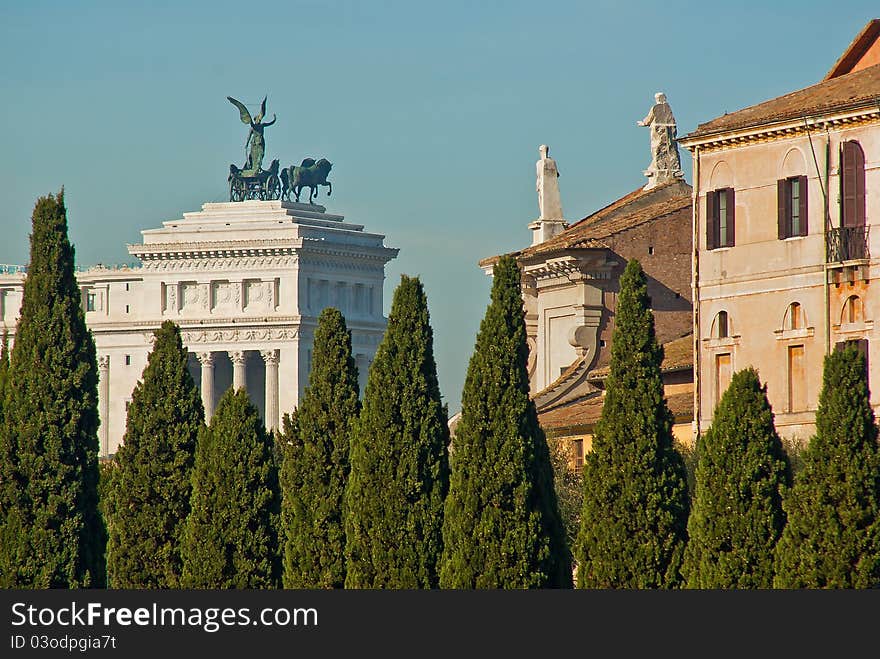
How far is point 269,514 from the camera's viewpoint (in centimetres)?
5847

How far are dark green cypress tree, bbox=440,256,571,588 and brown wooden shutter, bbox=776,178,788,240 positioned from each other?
12.8 metres

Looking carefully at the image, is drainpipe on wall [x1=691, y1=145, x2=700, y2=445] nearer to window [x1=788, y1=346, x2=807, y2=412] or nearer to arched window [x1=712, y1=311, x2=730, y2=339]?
arched window [x1=712, y1=311, x2=730, y2=339]

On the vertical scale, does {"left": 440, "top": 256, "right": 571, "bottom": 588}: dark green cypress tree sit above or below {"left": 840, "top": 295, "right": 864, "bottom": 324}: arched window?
below

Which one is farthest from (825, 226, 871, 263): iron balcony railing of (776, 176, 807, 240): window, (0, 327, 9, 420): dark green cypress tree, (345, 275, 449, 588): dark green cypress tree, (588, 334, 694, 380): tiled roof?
(0, 327, 9, 420): dark green cypress tree

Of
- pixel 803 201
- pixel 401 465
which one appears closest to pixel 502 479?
pixel 401 465

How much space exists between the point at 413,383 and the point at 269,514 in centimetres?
411

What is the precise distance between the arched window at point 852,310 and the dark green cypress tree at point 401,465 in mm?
11809

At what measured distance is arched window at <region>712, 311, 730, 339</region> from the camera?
69.2 metres

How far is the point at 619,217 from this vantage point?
90.9m

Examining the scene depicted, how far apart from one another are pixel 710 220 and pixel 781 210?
2975mm

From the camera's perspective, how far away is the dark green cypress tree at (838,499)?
1941 inches

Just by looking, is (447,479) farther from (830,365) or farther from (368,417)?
(830,365)

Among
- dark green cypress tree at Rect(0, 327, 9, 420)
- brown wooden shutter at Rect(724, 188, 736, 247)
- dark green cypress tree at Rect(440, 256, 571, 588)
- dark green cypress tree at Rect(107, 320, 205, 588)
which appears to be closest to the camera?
dark green cypress tree at Rect(440, 256, 571, 588)

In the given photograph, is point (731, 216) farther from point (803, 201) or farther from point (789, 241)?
point (803, 201)
